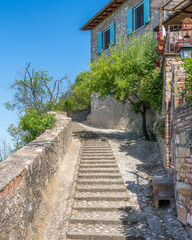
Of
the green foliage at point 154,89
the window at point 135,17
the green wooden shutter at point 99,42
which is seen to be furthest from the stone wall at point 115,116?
the window at point 135,17

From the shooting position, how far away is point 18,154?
188 inches

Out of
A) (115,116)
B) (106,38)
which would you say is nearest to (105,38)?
(106,38)

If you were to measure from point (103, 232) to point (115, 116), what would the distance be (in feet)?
32.8

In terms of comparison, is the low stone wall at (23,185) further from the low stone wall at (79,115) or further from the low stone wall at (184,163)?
the low stone wall at (79,115)

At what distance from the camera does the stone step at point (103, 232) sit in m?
4.22

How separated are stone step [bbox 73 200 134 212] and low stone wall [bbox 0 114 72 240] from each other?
85 cm

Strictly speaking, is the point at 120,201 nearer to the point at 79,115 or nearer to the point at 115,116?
the point at 115,116

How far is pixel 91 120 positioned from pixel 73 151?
7957 mm

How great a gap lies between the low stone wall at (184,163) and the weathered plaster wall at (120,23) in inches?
340

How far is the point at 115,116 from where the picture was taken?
14.1m

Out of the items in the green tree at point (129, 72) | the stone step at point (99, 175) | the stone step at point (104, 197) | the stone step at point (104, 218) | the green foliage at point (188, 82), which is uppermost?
the green tree at point (129, 72)

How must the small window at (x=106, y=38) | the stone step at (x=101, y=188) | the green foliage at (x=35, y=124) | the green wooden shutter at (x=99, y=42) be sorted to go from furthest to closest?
the green wooden shutter at (x=99, y=42) < the small window at (x=106, y=38) < the green foliage at (x=35, y=124) < the stone step at (x=101, y=188)

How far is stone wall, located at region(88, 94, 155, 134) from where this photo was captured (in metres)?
12.3

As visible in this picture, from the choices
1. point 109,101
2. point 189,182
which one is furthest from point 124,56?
point 189,182
